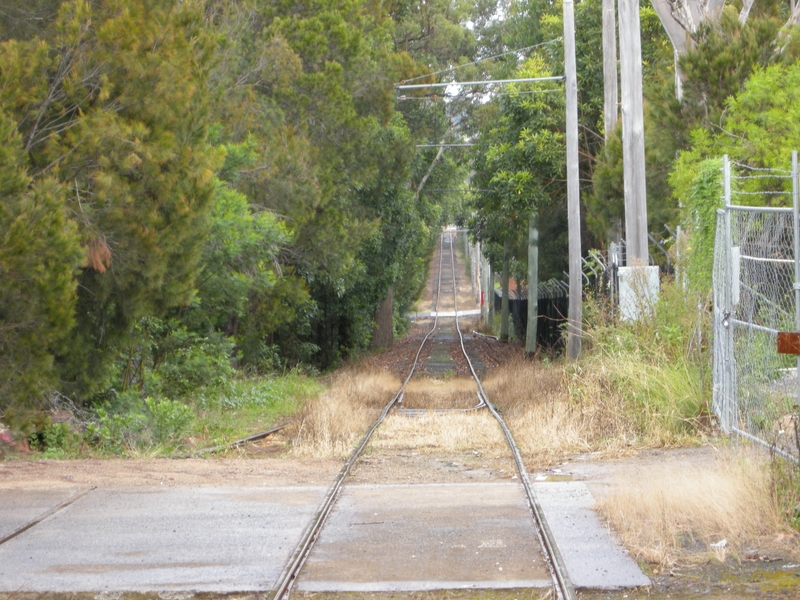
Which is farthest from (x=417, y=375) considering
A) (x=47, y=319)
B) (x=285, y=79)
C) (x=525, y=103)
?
(x=47, y=319)

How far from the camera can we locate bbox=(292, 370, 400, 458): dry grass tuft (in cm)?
1234

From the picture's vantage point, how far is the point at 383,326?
4269cm

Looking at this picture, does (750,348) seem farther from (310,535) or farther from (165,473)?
(165,473)

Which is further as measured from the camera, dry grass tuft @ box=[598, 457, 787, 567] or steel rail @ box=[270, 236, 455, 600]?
dry grass tuft @ box=[598, 457, 787, 567]

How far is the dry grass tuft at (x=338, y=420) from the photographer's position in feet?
40.5

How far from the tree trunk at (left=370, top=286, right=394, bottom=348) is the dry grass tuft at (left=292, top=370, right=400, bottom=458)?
20473mm

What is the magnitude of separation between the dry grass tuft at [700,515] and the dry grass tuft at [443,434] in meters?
3.99

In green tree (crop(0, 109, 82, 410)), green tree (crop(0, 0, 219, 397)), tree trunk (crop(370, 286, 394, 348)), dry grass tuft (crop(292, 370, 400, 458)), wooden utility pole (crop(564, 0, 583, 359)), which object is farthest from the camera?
tree trunk (crop(370, 286, 394, 348))

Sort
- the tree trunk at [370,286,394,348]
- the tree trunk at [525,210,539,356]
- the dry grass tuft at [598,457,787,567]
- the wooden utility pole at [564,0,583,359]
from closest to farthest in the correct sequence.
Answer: the dry grass tuft at [598,457,787,567] < the wooden utility pole at [564,0,583,359] < the tree trunk at [525,210,539,356] < the tree trunk at [370,286,394,348]

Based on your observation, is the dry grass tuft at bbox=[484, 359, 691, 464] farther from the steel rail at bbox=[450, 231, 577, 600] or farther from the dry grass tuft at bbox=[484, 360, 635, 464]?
the steel rail at bbox=[450, 231, 577, 600]

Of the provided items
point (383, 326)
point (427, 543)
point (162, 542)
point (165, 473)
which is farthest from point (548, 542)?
point (383, 326)

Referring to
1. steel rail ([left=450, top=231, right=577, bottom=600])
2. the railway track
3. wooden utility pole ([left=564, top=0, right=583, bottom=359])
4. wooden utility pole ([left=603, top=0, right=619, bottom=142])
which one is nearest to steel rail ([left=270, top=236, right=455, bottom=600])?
the railway track

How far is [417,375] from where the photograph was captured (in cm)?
2778

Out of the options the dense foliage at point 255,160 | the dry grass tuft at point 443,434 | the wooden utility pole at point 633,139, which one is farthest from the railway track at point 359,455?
the wooden utility pole at point 633,139
